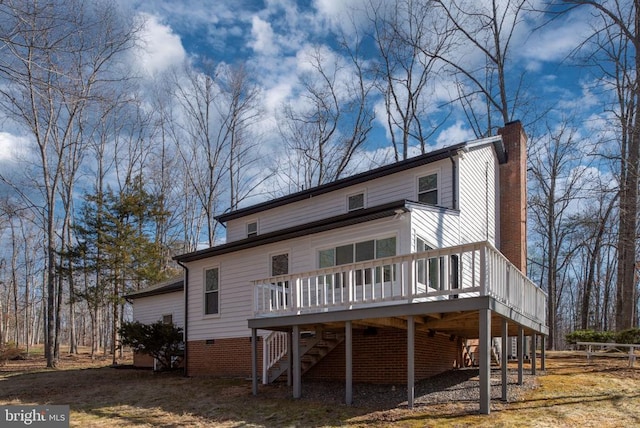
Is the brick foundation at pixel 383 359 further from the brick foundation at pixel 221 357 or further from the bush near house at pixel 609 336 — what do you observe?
the bush near house at pixel 609 336

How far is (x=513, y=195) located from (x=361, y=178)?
6933 millimetres

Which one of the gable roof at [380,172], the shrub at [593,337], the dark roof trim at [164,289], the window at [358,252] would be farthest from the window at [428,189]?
the dark roof trim at [164,289]

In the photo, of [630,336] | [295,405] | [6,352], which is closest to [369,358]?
[295,405]

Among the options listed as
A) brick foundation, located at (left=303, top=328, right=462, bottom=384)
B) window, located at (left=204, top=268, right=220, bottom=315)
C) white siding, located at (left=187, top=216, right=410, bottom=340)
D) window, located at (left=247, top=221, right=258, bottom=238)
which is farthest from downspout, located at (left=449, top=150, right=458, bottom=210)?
window, located at (left=247, top=221, right=258, bottom=238)

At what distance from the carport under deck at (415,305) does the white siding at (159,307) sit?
281 inches

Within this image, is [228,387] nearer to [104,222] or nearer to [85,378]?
[85,378]

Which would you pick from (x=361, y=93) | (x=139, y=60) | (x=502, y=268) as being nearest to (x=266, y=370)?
(x=502, y=268)

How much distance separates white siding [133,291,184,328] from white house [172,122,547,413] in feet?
7.13

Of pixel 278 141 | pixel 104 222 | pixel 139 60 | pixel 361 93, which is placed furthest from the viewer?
pixel 278 141

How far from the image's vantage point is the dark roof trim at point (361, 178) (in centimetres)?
1462

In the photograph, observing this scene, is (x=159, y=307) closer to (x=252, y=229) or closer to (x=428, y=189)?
(x=252, y=229)

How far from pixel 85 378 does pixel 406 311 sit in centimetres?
1247

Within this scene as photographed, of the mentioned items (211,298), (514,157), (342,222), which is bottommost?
(211,298)

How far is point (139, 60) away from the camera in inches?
571
